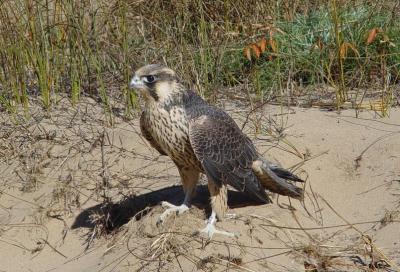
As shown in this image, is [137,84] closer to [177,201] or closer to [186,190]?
[186,190]

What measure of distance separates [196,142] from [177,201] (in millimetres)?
918

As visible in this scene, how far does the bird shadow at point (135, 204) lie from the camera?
4848 mm

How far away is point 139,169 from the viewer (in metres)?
5.36

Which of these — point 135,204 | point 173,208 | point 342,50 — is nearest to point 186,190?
point 173,208

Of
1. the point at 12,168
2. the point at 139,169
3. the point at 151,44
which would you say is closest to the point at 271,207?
the point at 139,169

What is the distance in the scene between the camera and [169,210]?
14.7ft

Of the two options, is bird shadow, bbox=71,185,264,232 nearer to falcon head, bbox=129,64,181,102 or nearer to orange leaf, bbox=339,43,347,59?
falcon head, bbox=129,64,181,102

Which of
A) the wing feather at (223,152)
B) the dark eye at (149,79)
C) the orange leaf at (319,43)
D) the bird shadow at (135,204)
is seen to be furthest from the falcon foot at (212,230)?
the orange leaf at (319,43)

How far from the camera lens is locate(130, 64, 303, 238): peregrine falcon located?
4.13m

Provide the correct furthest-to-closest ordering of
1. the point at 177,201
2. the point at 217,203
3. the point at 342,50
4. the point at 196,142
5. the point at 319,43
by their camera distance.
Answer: the point at 319,43, the point at 342,50, the point at 177,201, the point at 217,203, the point at 196,142

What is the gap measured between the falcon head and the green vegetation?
181 centimetres

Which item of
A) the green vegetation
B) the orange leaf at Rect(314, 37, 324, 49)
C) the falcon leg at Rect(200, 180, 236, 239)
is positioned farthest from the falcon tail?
the orange leaf at Rect(314, 37, 324, 49)

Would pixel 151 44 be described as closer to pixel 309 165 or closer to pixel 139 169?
pixel 139 169

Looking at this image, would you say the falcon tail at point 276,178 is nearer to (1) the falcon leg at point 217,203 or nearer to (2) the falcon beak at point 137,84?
(1) the falcon leg at point 217,203
